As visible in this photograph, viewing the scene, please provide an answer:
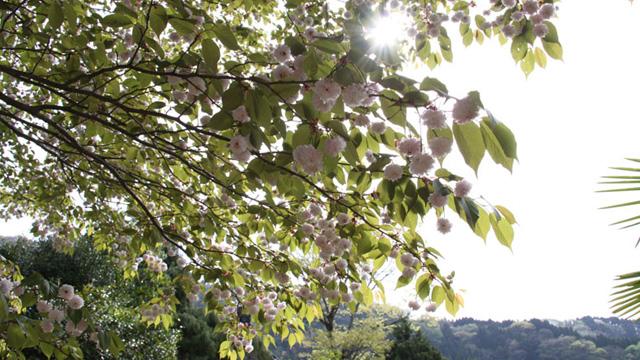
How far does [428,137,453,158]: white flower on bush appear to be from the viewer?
2.88 feet

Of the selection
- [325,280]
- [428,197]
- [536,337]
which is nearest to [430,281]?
[428,197]

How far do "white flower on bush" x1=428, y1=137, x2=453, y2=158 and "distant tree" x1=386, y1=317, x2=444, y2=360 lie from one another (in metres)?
13.8

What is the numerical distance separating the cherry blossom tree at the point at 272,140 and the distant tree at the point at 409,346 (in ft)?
38.9

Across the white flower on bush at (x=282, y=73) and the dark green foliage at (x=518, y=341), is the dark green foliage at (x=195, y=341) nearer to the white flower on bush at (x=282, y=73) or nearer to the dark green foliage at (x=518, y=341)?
the white flower on bush at (x=282, y=73)

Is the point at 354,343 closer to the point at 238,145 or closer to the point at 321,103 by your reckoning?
the point at 238,145

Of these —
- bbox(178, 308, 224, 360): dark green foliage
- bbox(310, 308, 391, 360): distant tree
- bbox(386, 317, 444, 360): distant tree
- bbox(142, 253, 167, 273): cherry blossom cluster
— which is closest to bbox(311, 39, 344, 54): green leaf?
bbox(142, 253, 167, 273): cherry blossom cluster

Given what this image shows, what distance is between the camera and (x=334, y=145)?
100cm

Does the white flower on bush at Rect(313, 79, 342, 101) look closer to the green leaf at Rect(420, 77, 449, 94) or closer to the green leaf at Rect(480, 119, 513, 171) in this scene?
the green leaf at Rect(420, 77, 449, 94)

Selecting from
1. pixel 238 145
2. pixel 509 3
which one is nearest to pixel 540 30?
pixel 509 3

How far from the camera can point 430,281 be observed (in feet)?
4.88

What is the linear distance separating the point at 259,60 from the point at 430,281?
95cm

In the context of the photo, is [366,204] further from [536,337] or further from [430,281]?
[536,337]

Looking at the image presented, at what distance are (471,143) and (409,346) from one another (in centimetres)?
1409

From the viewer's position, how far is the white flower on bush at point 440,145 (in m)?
0.88
